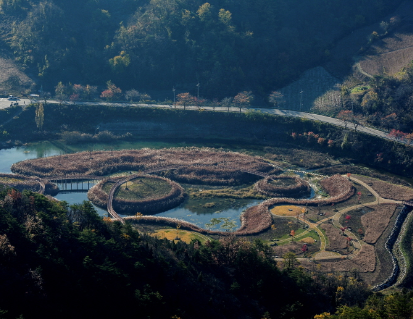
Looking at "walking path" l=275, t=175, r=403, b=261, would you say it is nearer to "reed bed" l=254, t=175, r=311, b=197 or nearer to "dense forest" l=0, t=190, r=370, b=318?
"dense forest" l=0, t=190, r=370, b=318

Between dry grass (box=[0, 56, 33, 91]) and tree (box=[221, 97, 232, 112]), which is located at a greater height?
dry grass (box=[0, 56, 33, 91])

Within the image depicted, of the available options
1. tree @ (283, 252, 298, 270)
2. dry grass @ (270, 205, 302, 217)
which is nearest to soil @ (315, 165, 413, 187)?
dry grass @ (270, 205, 302, 217)

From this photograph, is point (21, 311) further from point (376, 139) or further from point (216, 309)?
point (376, 139)

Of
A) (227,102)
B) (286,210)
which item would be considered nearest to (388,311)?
(286,210)

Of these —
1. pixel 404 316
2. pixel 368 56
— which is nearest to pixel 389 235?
pixel 404 316

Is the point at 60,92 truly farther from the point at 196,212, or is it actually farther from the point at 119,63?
the point at 196,212

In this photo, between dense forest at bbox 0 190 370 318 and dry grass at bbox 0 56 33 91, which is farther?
dry grass at bbox 0 56 33 91

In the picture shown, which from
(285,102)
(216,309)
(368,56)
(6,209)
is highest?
(368,56)
